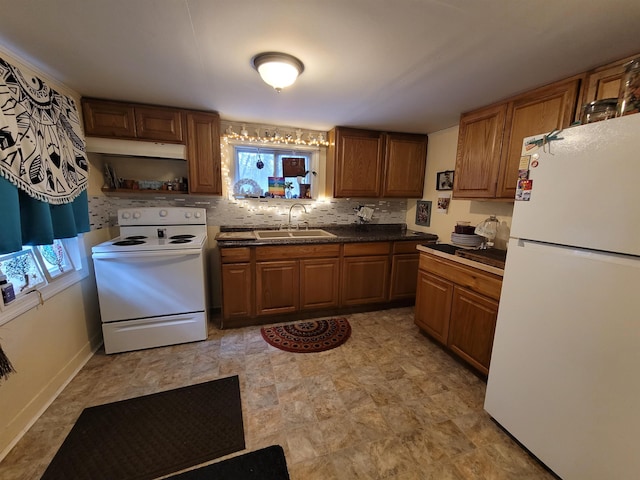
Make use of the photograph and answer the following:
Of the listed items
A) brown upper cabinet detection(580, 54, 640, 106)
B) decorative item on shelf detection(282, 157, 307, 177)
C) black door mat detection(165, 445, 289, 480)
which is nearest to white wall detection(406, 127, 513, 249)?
brown upper cabinet detection(580, 54, 640, 106)

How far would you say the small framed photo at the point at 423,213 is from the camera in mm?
3221

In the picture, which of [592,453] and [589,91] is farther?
[589,91]

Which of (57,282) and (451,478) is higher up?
(57,282)

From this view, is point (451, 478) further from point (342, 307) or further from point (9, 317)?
point (9, 317)

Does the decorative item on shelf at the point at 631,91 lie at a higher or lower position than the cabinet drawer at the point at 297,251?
higher

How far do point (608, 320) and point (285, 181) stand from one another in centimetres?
282

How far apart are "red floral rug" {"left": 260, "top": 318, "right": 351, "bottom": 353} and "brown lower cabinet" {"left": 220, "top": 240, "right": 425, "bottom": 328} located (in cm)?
A: 17

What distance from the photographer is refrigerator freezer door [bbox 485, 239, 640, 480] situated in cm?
100

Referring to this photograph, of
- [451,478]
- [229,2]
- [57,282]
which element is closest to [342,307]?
[451,478]

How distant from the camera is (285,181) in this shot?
10.3 feet

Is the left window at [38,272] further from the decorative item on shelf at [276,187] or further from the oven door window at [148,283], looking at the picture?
the decorative item on shelf at [276,187]

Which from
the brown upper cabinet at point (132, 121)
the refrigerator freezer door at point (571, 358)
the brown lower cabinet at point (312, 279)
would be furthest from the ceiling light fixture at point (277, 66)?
the refrigerator freezer door at point (571, 358)

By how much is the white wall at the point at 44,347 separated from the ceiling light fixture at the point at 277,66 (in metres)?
1.42

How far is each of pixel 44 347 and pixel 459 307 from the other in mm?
2922
